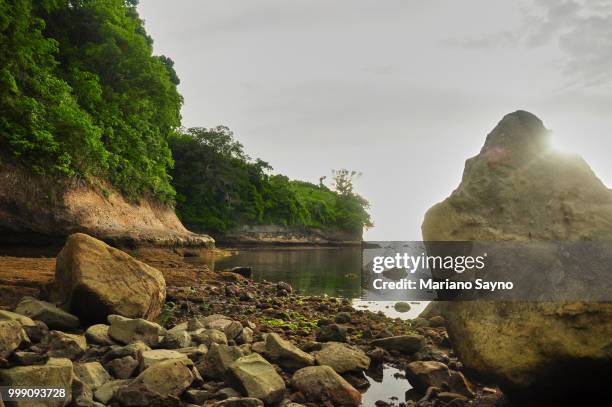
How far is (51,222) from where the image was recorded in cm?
1908

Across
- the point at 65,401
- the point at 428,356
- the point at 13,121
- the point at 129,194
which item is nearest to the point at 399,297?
the point at 428,356

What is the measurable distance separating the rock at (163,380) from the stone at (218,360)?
39cm

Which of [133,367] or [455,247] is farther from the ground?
[455,247]

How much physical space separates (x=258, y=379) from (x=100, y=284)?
371cm

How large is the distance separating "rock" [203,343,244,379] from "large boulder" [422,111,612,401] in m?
2.65

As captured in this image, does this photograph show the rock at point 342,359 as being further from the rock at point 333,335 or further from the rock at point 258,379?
the rock at point 333,335

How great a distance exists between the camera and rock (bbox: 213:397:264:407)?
432 cm

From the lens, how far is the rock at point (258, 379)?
468 centimetres

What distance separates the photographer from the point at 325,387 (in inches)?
196

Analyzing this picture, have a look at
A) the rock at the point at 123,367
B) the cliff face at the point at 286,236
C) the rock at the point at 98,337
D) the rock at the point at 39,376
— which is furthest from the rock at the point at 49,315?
the cliff face at the point at 286,236

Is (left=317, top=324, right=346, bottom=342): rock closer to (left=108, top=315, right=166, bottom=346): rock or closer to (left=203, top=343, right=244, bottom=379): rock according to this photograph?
(left=203, top=343, right=244, bottom=379): rock

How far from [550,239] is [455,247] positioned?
1030 millimetres

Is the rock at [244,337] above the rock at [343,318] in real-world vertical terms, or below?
above

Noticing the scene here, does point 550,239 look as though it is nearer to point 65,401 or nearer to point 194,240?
point 65,401
